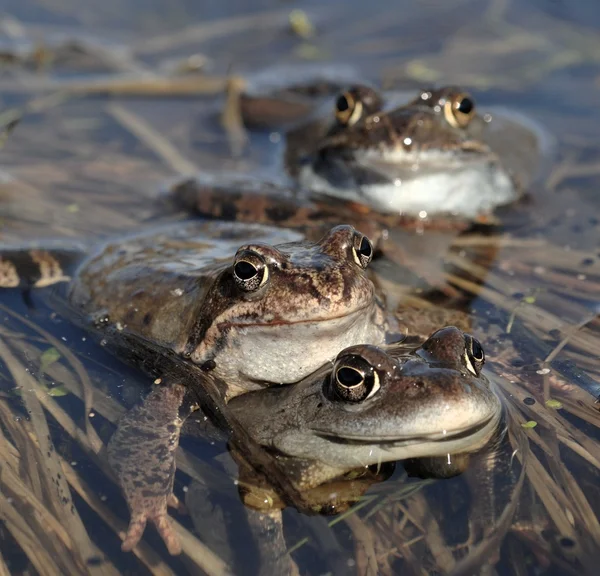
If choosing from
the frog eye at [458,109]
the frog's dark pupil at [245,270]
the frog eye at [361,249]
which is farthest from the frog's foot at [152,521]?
the frog eye at [458,109]

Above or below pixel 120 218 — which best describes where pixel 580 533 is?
above

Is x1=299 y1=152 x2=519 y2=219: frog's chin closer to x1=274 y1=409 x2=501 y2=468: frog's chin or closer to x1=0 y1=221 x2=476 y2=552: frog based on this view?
x1=0 y1=221 x2=476 y2=552: frog

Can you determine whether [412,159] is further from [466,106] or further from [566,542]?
[566,542]

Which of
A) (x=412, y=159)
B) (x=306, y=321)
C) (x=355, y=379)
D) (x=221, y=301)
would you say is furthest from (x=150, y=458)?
(x=412, y=159)

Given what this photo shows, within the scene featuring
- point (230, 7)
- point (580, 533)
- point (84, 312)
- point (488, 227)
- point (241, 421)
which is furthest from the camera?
point (230, 7)

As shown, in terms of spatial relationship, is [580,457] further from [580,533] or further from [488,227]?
[488,227]

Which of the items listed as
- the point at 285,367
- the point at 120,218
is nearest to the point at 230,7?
the point at 120,218
